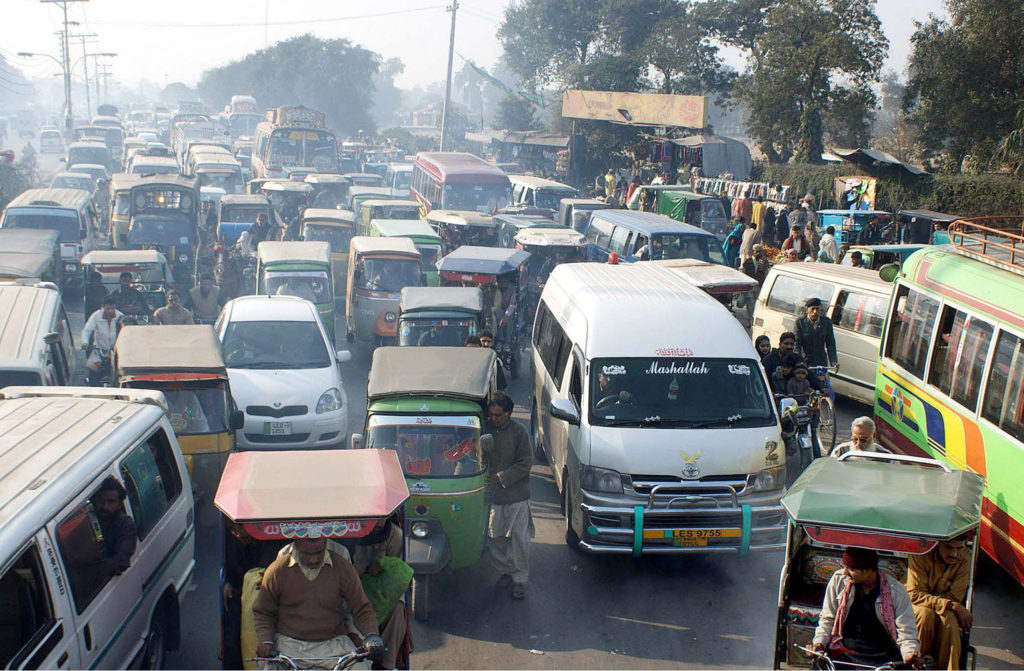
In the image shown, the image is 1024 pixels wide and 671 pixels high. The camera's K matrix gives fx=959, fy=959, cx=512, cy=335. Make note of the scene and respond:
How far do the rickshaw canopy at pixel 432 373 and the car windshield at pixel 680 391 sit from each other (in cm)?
109

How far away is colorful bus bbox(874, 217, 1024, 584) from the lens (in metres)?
7.54

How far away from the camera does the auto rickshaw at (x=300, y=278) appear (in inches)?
622

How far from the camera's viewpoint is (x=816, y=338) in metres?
11.9

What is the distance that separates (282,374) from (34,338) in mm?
2716

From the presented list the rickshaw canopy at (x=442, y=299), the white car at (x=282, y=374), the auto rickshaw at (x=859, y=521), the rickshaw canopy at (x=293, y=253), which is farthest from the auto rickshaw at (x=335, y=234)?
the auto rickshaw at (x=859, y=521)

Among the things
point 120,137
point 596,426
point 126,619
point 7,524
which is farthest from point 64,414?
point 120,137

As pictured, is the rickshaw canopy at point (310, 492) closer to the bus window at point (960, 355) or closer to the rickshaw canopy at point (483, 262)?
the bus window at point (960, 355)

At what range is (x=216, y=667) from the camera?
687 centimetres

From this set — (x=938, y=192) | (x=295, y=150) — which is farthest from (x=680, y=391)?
(x=295, y=150)

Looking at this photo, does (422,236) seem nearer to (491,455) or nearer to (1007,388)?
(491,455)

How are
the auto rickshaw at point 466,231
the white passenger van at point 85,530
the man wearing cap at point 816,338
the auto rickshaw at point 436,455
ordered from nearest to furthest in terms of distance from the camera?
the white passenger van at point 85,530
the auto rickshaw at point 436,455
the man wearing cap at point 816,338
the auto rickshaw at point 466,231

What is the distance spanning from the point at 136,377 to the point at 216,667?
3.28 meters

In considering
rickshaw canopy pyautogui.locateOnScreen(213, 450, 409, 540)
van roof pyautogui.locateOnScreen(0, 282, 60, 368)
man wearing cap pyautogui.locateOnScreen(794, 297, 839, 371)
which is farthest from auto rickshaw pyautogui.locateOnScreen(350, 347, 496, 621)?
man wearing cap pyautogui.locateOnScreen(794, 297, 839, 371)

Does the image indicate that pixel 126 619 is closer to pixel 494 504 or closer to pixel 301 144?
pixel 494 504
